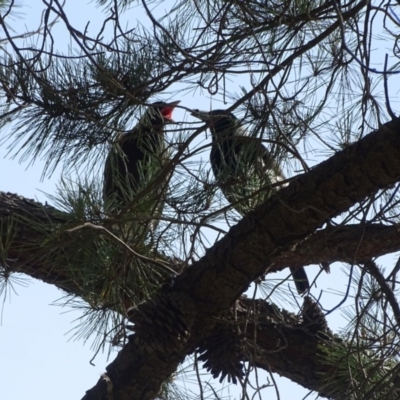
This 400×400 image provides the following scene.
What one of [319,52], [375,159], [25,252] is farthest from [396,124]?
[25,252]

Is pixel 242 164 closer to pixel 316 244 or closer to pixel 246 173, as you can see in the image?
pixel 246 173

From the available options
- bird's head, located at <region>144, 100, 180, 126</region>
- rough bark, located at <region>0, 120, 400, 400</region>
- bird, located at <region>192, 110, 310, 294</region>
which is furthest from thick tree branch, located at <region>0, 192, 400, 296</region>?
bird's head, located at <region>144, 100, 180, 126</region>

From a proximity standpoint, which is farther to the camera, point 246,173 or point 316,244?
point 316,244

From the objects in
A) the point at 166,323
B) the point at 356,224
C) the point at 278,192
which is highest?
the point at 356,224

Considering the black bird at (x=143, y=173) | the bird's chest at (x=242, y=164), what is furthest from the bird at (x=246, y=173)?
the black bird at (x=143, y=173)

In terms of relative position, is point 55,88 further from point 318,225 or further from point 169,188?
point 318,225

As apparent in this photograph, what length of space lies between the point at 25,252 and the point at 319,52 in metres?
0.88

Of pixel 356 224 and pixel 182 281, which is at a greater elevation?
pixel 356 224

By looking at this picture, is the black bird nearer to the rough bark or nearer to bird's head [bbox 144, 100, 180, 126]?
bird's head [bbox 144, 100, 180, 126]

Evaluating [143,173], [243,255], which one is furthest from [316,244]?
[143,173]

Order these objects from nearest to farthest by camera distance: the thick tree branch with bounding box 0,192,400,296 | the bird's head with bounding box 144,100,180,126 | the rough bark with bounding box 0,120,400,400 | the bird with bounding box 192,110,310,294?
the rough bark with bounding box 0,120,400,400 < the bird's head with bounding box 144,100,180,126 < the bird with bounding box 192,110,310,294 < the thick tree branch with bounding box 0,192,400,296

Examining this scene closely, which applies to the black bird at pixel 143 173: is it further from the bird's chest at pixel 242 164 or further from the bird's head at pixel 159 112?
→ the bird's chest at pixel 242 164

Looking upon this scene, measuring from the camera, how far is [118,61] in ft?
6.56

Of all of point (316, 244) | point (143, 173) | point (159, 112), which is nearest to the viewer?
point (159, 112)
